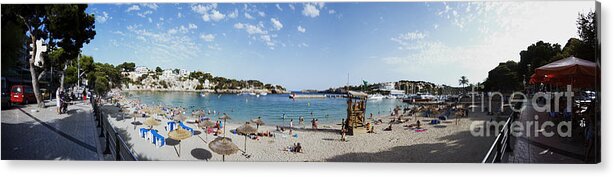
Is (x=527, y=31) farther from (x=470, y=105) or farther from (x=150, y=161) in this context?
(x=150, y=161)

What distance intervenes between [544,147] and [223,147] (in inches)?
174

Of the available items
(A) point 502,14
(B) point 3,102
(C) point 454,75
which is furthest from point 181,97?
(A) point 502,14

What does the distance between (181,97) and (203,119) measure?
93.2 inches

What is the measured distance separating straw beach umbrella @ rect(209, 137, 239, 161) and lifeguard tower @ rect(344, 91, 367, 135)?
2322mm

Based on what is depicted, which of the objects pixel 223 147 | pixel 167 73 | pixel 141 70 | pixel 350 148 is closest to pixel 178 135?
pixel 223 147

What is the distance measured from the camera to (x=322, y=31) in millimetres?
4348

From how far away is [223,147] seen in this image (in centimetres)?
420

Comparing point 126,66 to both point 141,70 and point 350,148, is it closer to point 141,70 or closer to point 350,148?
point 141,70

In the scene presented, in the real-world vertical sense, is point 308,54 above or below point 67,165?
above

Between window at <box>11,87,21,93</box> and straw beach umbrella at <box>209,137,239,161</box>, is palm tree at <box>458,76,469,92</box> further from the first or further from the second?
window at <box>11,87,21,93</box>

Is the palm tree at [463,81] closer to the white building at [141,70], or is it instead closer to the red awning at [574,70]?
the red awning at [574,70]

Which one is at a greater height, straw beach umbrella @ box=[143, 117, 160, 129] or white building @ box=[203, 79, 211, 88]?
white building @ box=[203, 79, 211, 88]

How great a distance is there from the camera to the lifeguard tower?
218 inches

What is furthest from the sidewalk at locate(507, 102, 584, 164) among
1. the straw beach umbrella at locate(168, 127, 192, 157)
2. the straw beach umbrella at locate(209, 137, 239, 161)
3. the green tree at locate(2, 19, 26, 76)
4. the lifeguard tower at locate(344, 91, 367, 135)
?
the green tree at locate(2, 19, 26, 76)
